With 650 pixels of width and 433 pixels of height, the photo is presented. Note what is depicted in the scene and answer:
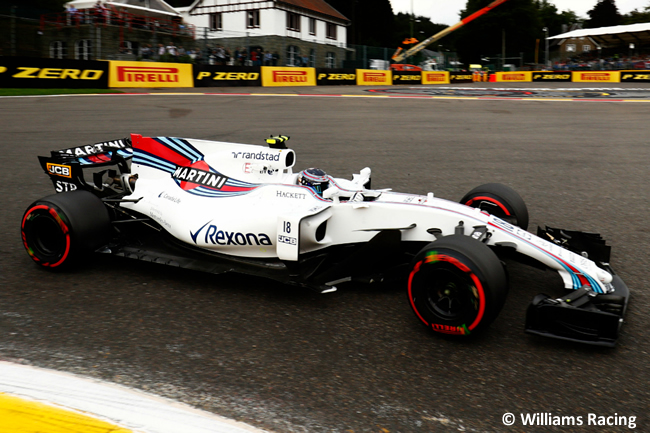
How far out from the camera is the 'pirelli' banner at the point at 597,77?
3334 centimetres

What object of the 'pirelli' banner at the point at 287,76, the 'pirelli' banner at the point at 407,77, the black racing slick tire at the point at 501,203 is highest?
the 'pirelli' banner at the point at 407,77

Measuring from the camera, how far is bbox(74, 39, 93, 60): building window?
22992mm

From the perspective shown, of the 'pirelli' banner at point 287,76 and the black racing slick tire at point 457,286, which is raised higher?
the 'pirelli' banner at point 287,76

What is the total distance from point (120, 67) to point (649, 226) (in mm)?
20972

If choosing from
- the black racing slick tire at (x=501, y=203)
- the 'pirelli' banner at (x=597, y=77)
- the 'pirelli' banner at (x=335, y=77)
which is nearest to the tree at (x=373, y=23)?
the 'pirelli' banner at (x=597, y=77)

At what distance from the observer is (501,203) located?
4.16m

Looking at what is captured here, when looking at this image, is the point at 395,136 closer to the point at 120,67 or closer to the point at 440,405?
the point at 440,405

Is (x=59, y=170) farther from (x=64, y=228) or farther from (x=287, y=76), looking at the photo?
(x=287, y=76)

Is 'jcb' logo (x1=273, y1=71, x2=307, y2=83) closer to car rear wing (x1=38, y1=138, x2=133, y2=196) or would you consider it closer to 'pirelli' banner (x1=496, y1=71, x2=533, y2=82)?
'pirelli' banner (x1=496, y1=71, x2=533, y2=82)

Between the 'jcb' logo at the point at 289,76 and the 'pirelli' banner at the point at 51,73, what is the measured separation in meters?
8.14

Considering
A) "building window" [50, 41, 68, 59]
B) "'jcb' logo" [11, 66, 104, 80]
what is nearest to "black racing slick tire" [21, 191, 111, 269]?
"'jcb' logo" [11, 66, 104, 80]

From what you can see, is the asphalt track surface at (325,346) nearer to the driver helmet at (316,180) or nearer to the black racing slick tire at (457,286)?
the black racing slick tire at (457,286)

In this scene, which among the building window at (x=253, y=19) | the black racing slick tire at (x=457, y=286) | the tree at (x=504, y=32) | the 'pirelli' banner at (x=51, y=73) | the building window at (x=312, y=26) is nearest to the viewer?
the black racing slick tire at (x=457, y=286)

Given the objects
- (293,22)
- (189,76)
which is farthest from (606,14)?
(189,76)
